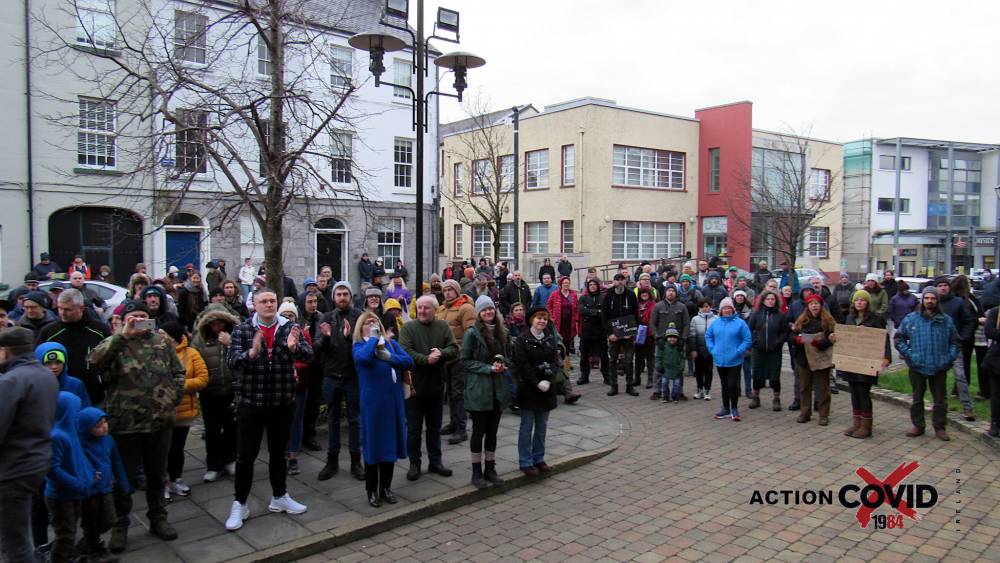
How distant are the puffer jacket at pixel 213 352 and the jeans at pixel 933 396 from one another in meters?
8.25

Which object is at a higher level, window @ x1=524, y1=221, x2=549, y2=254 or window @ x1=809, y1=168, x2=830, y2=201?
window @ x1=809, y1=168, x2=830, y2=201

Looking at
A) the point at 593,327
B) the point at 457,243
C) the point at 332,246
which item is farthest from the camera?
the point at 457,243

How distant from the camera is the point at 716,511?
6.12 meters

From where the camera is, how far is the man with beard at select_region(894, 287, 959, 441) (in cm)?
814

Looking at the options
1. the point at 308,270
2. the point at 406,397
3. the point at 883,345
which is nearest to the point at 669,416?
the point at 883,345

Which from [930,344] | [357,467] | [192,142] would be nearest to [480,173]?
[192,142]

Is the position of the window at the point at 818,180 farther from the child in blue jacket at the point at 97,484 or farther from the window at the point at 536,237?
the child in blue jacket at the point at 97,484

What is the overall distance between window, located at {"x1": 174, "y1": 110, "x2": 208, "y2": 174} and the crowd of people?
1652 millimetres

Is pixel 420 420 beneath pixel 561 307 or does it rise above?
beneath

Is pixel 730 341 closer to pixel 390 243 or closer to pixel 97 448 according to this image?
pixel 97 448

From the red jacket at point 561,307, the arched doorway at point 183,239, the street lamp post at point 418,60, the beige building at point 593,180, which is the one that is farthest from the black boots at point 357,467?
the beige building at point 593,180

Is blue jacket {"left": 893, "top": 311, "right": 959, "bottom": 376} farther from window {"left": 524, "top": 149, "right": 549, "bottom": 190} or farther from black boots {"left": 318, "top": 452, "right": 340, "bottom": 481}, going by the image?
window {"left": 524, "top": 149, "right": 549, "bottom": 190}

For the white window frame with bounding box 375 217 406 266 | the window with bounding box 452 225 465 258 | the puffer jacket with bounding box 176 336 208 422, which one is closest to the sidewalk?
the puffer jacket with bounding box 176 336 208 422

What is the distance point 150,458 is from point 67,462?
34.3 inches
